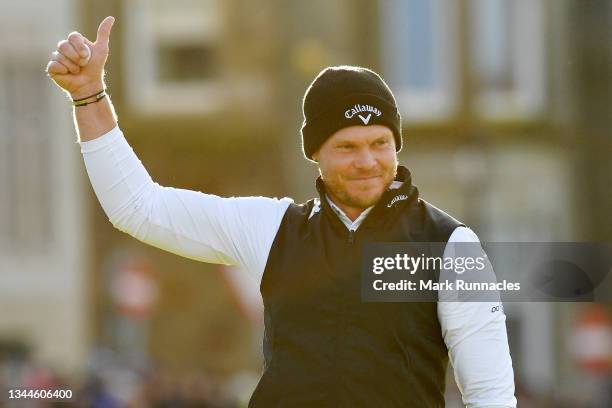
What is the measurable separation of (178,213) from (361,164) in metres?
0.51

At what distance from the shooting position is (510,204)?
24.0 meters

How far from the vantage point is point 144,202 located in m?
4.62

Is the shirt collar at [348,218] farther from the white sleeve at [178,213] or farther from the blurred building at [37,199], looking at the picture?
the blurred building at [37,199]

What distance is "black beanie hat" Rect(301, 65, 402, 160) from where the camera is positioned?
453 cm

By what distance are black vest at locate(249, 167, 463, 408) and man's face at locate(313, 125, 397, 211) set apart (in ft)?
0.13

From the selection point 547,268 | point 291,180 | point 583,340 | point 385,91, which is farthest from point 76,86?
point 291,180

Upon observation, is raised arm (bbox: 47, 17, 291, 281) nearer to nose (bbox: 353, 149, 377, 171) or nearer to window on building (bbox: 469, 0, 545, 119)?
nose (bbox: 353, 149, 377, 171)

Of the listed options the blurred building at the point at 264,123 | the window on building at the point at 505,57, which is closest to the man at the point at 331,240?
the blurred building at the point at 264,123

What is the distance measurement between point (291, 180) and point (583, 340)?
24.7 ft

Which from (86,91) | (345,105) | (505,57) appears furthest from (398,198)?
(505,57)

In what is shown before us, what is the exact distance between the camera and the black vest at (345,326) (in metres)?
4.38

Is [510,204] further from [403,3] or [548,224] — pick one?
[403,3]

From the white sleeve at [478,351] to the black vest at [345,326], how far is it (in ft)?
0.18

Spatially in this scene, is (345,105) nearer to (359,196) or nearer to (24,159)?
(359,196)
